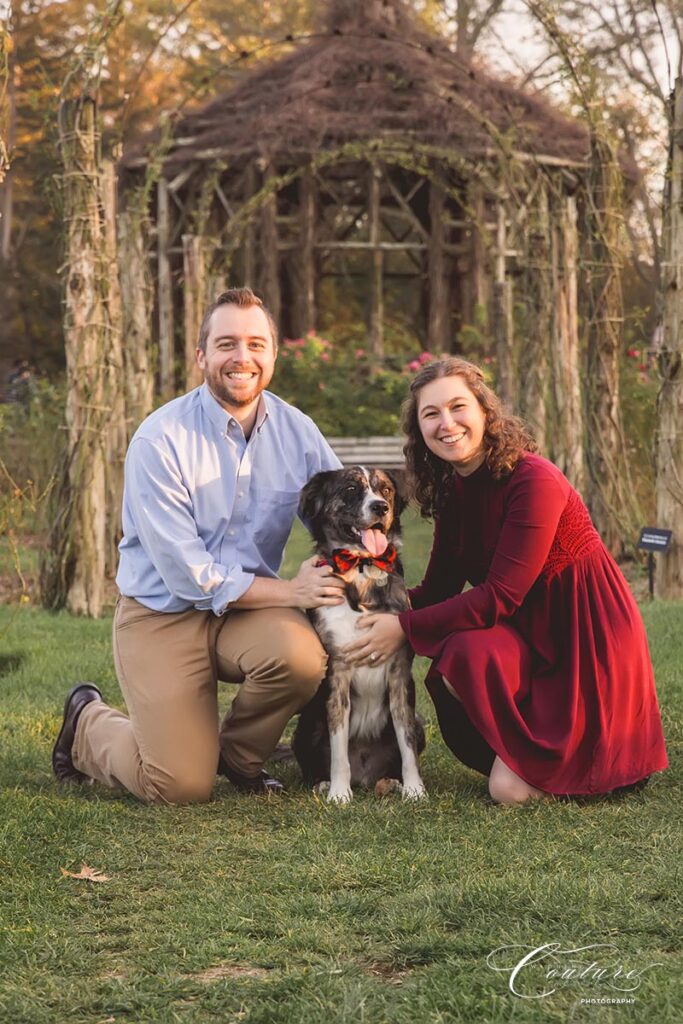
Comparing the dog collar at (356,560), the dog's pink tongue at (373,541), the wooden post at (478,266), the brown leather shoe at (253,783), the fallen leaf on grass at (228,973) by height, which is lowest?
the brown leather shoe at (253,783)

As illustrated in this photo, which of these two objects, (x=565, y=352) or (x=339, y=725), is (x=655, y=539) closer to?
(x=565, y=352)

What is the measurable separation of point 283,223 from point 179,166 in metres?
1.90

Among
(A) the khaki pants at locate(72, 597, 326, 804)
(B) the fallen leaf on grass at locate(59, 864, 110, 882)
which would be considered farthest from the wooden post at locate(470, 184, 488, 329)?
(B) the fallen leaf on grass at locate(59, 864, 110, 882)

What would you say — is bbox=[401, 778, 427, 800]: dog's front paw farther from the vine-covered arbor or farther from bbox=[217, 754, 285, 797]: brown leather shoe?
the vine-covered arbor

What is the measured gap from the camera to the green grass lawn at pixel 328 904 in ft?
9.66

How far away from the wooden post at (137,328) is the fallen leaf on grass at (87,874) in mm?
6327

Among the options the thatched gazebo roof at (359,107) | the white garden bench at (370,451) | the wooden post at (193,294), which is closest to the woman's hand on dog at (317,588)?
the wooden post at (193,294)

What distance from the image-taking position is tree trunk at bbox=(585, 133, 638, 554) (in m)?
9.21

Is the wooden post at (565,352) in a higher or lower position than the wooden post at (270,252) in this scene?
lower

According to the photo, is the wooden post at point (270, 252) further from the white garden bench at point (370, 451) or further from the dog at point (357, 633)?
the dog at point (357, 633)

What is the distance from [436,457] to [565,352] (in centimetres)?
599

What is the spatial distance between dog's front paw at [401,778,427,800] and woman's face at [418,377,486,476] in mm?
1167

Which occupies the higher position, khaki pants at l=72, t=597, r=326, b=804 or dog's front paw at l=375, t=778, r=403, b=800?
khaki pants at l=72, t=597, r=326, b=804

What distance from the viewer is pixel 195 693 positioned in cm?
475
